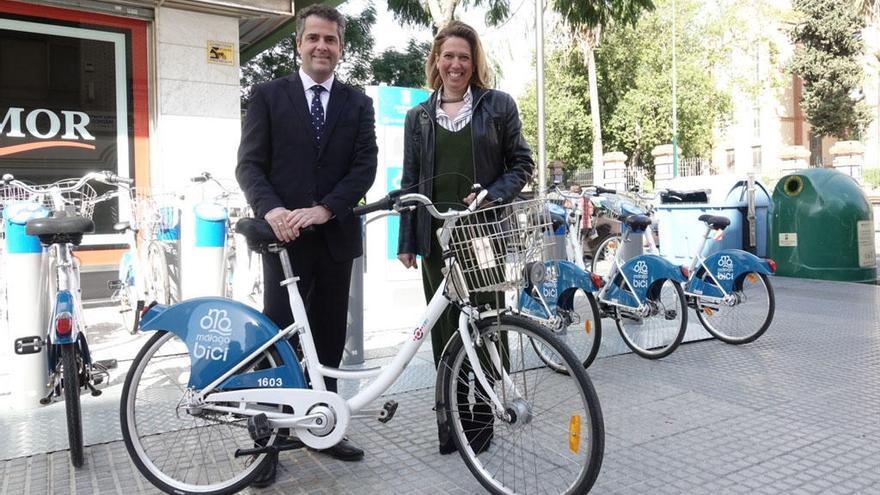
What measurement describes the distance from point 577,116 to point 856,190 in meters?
24.9

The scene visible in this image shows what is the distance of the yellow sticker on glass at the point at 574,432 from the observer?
2501 millimetres

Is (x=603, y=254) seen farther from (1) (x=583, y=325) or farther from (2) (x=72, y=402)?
(2) (x=72, y=402)

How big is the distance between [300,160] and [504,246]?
3.57ft

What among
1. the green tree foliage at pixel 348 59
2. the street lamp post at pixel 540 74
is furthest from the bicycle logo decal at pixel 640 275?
the green tree foliage at pixel 348 59

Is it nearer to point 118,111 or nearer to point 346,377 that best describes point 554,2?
point 118,111

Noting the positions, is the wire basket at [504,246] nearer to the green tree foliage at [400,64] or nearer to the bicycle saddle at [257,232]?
the bicycle saddle at [257,232]

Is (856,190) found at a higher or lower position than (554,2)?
lower

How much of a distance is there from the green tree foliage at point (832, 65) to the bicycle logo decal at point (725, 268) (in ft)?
121

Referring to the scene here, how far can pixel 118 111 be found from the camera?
815 cm

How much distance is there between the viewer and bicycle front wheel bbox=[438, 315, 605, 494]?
2.48 metres

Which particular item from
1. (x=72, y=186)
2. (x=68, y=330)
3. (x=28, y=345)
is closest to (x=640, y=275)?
(x=68, y=330)

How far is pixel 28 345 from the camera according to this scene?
366 cm

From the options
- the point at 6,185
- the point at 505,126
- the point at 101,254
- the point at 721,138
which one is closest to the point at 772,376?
the point at 505,126

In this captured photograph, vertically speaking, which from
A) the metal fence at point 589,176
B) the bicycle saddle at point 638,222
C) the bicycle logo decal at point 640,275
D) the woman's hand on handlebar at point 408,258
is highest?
the metal fence at point 589,176
